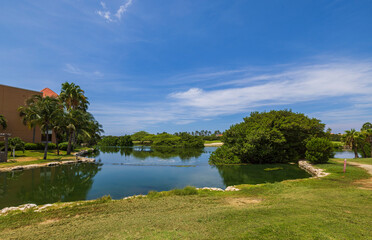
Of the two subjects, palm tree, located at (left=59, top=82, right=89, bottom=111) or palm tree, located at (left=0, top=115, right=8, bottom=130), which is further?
palm tree, located at (left=59, top=82, right=89, bottom=111)

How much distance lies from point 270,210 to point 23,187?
17576 mm

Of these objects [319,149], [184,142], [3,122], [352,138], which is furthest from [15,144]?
[184,142]

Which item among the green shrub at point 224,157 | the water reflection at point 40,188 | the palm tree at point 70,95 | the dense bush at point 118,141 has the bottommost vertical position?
the water reflection at point 40,188

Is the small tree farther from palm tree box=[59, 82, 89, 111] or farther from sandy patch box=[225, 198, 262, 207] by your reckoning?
sandy patch box=[225, 198, 262, 207]

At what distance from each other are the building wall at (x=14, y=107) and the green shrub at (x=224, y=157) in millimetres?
37682

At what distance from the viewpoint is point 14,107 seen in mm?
36156

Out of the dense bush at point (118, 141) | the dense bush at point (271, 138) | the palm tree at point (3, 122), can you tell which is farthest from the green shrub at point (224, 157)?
the dense bush at point (118, 141)

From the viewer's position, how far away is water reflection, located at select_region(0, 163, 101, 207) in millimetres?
11930

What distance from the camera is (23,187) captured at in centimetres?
1440

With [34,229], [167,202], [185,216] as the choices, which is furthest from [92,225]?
[167,202]

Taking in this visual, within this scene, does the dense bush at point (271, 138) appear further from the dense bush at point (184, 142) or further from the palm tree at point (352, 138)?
the dense bush at point (184, 142)

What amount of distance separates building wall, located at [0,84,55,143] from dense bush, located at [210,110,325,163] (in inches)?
1486

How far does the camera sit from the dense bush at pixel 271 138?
2825 cm

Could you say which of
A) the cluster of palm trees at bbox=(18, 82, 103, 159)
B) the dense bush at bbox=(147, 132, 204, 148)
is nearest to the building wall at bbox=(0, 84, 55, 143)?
the cluster of palm trees at bbox=(18, 82, 103, 159)
